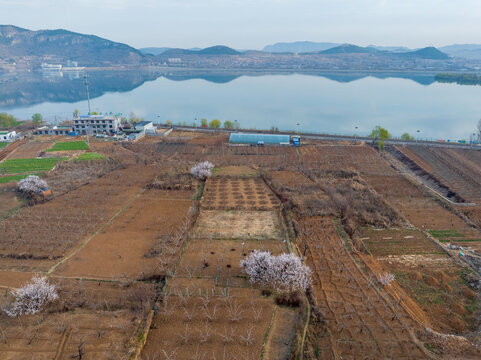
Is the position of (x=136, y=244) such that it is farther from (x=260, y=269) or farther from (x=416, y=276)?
(x=416, y=276)

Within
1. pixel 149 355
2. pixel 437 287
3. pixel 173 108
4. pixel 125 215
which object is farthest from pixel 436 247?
pixel 173 108

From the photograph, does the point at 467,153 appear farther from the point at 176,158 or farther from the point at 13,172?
the point at 13,172

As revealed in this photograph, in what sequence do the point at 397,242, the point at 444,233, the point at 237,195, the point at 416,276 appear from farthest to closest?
the point at 237,195 → the point at 444,233 → the point at 397,242 → the point at 416,276

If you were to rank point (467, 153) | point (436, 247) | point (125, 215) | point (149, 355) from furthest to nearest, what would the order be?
point (467, 153)
point (125, 215)
point (436, 247)
point (149, 355)

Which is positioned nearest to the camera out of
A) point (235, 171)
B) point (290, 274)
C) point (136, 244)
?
point (290, 274)

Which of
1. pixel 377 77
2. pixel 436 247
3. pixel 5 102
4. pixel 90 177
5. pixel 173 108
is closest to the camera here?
pixel 436 247

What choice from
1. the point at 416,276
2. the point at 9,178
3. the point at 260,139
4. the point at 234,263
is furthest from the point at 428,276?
the point at 9,178
